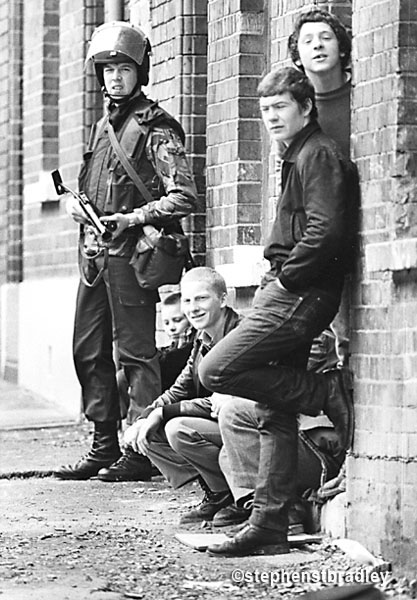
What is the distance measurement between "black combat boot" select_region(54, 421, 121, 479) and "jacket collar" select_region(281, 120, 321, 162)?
10.7ft

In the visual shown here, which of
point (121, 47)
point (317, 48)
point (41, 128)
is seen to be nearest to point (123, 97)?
point (121, 47)

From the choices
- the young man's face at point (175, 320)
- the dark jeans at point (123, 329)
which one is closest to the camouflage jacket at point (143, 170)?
the dark jeans at point (123, 329)

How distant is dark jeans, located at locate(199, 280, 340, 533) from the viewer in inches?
303

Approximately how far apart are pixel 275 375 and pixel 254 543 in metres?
0.75

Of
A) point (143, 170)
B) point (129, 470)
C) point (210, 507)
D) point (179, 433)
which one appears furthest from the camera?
Result: point (129, 470)

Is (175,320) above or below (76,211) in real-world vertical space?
below

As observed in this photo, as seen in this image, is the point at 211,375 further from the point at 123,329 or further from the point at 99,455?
the point at 99,455

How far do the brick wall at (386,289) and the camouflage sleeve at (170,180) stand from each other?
7.51 feet

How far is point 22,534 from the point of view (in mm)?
8562

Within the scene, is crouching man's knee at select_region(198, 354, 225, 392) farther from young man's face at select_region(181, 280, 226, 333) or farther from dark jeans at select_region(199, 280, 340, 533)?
young man's face at select_region(181, 280, 226, 333)

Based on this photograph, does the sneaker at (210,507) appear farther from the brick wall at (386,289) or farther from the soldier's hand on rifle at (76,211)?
the soldier's hand on rifle at (76,211)

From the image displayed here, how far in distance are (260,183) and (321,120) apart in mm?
2343

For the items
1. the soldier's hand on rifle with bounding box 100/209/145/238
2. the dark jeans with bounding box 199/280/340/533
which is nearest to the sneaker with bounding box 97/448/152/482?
the soldier's hand on rifle with bounding box 100/209/145/238

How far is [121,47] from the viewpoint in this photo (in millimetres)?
10227
